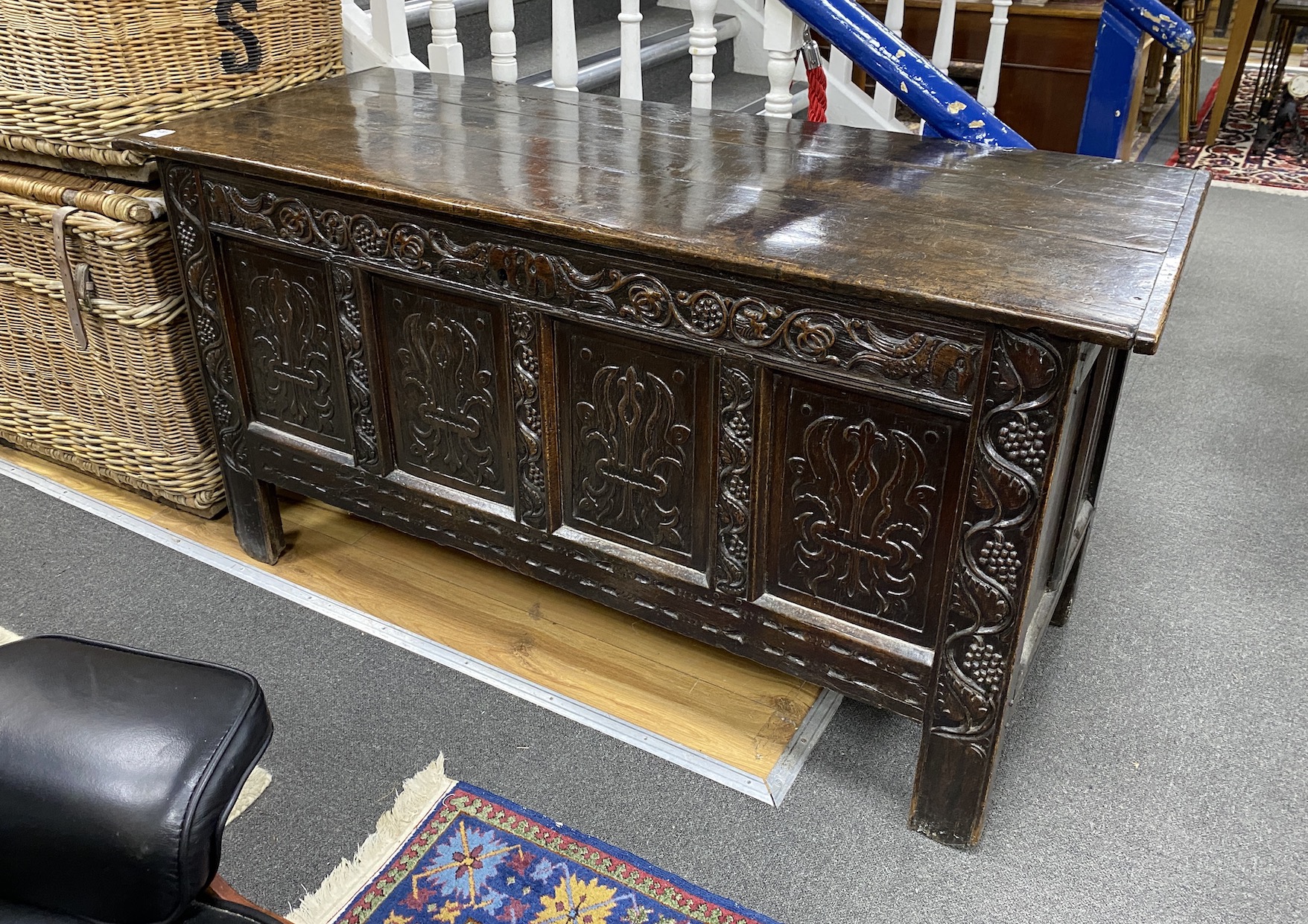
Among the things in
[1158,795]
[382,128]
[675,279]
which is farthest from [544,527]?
[1158,795]

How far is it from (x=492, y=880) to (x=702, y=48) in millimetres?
1824

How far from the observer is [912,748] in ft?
5.26

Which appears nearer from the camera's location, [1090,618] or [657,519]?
[657,519]

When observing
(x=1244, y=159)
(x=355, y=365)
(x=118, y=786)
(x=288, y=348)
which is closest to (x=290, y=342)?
(x=288, y=348)

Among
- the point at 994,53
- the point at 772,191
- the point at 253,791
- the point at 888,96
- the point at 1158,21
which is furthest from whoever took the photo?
the point at 888,96

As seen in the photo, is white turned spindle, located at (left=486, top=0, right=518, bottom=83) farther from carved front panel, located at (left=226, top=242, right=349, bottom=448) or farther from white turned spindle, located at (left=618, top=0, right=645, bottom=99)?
carved front panel, located at (left=226, top=242, right=349, bottom=448)

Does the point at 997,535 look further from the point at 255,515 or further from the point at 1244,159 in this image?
the point at 1244,159

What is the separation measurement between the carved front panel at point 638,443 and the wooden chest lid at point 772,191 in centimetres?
18

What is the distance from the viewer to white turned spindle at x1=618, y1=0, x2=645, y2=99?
2.39 metres

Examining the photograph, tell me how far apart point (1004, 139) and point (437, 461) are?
117 centimetres

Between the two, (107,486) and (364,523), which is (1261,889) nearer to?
(364,523)

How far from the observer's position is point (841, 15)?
6.32 feet

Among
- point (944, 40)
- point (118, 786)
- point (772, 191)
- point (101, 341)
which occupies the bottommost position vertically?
point (101, 341)

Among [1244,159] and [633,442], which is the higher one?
[633,442]
